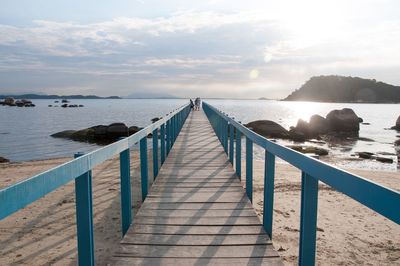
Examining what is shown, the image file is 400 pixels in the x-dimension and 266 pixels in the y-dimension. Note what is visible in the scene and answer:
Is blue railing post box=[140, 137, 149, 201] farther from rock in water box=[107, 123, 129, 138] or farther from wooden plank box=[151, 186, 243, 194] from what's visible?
rock in water box=[107, 123, 129, 138]

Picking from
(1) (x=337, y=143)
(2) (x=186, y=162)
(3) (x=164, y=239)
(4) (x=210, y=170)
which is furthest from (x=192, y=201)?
(1) (x=337, y=143)

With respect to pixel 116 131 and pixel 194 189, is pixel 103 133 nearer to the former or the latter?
pixel 116 131

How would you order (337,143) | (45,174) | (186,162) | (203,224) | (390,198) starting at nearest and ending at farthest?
(390,198), (45,174), (203,224), (186,162), (337,143)

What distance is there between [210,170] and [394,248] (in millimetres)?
3865

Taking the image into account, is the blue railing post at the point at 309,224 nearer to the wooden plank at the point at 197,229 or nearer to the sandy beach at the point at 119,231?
the wooden plank at the point at 197,229

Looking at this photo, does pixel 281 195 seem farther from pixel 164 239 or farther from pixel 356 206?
pixel 164 239

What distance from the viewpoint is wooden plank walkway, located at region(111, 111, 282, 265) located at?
3684 mm

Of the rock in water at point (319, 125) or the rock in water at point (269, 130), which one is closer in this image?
the rock in water at point (269, 130)

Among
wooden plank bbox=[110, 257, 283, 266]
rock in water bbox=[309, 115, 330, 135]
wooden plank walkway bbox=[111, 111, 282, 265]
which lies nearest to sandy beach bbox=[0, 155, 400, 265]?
wooden plank walkway bbox=[111, 111, 282, 265]

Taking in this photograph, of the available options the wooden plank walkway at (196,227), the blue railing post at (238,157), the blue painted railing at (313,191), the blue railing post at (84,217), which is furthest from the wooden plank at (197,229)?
the blue railing post at (238,157)

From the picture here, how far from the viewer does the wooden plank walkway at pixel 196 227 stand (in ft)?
12.1

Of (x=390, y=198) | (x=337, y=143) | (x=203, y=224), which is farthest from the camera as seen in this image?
(x=337, y=143)

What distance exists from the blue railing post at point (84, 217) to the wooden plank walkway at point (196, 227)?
0.69 m

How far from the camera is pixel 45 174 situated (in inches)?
89.7
